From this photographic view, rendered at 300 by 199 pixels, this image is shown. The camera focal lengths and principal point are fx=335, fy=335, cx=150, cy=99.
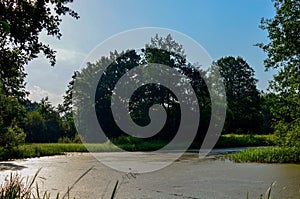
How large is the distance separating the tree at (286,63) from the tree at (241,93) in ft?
54.6

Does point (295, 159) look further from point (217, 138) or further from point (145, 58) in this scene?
point (145, 58)

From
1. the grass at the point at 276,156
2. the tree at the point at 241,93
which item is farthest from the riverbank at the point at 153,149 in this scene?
the tree at the point at 241,93

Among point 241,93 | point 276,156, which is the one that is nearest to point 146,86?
point 241,93

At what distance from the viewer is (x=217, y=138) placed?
711 inches

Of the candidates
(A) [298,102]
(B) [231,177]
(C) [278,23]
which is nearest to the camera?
(B) [231,177]

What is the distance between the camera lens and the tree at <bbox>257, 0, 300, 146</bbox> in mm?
7641

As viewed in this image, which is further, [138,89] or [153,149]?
[138,89]

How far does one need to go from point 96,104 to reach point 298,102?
47.7 feet

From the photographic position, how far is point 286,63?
8.05 meters

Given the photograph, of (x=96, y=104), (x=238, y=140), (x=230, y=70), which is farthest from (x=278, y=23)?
(x=230, y=70)

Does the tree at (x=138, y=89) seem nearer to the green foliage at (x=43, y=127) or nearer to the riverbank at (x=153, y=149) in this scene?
the green foliage at (x=43, y=127)

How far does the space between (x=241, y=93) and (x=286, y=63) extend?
64.2 feet

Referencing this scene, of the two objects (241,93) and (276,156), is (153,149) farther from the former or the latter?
(241,93)

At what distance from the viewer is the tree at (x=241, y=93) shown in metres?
25.1
